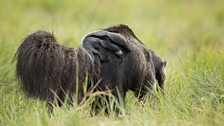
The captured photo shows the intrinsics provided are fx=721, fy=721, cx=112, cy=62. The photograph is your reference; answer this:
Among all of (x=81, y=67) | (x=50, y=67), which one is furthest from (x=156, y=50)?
(x=50, y=67)

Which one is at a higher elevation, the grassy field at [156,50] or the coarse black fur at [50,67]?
the coarse black fur at [50,67]

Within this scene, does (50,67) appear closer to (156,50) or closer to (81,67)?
(81,67)

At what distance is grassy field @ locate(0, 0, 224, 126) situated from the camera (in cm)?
557

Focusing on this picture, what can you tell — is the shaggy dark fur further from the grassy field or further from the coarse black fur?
the grassy field

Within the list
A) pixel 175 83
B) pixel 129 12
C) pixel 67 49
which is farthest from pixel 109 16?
pixel 67 49

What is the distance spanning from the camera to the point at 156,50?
9359 mm

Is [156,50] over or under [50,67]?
under

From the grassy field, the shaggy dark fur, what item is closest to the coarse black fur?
the shaggy dark fur

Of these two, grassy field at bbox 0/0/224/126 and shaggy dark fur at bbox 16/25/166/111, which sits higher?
shaggy dark fur at bbox 16/25/166/111

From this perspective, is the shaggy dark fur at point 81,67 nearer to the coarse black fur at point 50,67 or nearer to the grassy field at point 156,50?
the coarse black fur at point 50,67

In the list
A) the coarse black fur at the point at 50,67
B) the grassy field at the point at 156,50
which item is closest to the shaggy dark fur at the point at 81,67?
the coarse black fur at the point at 50,67

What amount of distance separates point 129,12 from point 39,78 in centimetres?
926

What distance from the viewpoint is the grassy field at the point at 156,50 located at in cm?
557

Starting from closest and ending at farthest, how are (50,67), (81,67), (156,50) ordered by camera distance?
(50,67), (81,67), (156,50)
